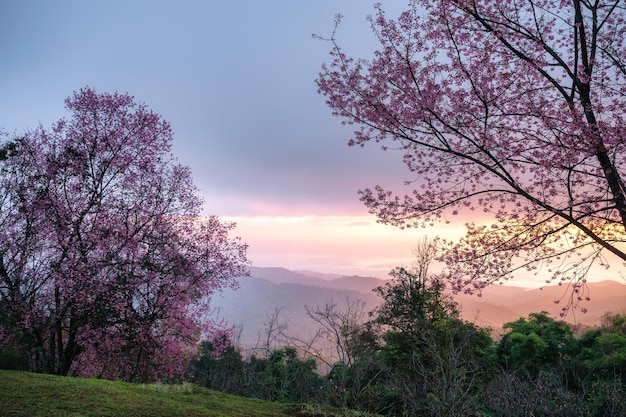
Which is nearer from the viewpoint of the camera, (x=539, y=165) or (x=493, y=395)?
(x=539, y=165)

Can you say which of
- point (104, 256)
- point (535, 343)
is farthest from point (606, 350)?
point (104, 256)

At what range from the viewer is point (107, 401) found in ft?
26.5

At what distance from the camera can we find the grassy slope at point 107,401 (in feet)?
23.8

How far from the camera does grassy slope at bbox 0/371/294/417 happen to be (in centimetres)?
725

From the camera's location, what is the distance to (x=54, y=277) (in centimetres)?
1402

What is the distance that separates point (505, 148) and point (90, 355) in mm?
14896

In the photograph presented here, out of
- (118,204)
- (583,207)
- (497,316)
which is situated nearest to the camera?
(583,207)

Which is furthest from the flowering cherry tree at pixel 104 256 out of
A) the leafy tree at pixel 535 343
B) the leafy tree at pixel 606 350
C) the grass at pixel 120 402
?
the leafy tree at pixel 535 343

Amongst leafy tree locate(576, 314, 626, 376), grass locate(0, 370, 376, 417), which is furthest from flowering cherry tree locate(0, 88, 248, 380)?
leafy tree locate(576, 314, 626, 376)

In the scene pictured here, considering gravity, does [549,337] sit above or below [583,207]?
below

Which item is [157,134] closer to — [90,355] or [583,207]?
[90,355]

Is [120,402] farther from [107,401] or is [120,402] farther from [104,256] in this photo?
[104,256]

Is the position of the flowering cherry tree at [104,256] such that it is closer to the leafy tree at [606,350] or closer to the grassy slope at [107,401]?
the grassy slope at [107,401]

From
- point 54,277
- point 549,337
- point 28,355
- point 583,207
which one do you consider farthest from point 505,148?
point 549,337
